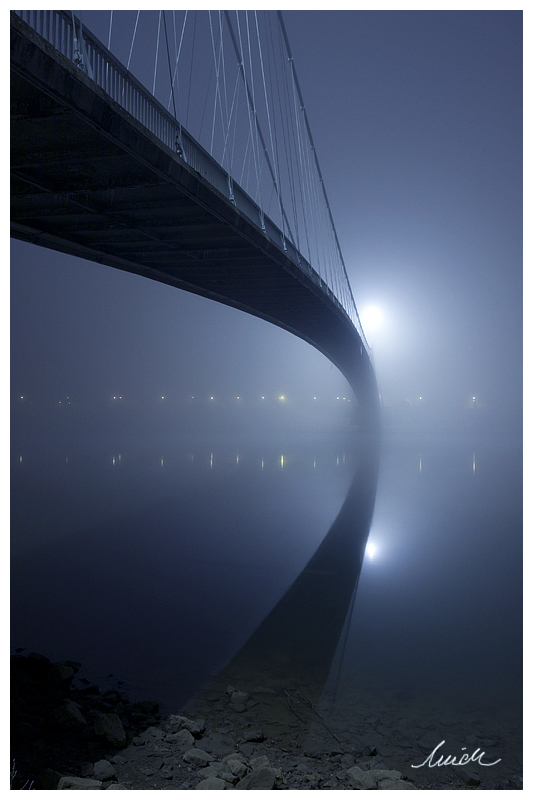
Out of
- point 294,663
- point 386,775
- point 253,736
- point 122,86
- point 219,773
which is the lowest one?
point 294,663

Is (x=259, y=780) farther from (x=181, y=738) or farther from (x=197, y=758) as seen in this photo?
(x=181, y=738)

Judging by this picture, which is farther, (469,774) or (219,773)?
(469,774)

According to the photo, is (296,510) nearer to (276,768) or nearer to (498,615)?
(498,615)

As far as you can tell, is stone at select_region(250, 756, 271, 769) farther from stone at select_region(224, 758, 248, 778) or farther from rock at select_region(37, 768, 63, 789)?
rock at select_region(37, 768, 63, 789)

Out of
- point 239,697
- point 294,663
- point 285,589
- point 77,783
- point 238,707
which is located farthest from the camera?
point 285,589

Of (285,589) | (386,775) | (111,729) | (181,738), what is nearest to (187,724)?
(181,738)

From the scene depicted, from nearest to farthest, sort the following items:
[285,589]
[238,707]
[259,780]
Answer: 1. [259,780]
2. [238,707]
3. [285,589]
